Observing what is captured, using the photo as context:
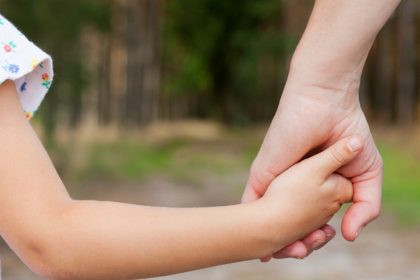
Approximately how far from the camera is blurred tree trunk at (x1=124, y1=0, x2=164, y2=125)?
17.2m

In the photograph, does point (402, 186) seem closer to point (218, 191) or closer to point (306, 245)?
point (218, 191)

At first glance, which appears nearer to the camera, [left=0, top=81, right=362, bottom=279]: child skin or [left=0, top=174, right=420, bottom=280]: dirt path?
[left=0, top=81, right=362, bottom=279]: child skin

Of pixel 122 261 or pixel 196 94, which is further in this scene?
pixel 196 94

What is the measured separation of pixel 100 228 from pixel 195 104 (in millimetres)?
25746

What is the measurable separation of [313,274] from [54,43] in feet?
17.0

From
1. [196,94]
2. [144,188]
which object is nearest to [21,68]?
[144,188]

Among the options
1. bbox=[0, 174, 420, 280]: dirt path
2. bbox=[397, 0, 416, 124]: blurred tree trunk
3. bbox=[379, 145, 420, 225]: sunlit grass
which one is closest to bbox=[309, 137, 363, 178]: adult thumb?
bbox=[0, 174, 420, 280]: dirt path

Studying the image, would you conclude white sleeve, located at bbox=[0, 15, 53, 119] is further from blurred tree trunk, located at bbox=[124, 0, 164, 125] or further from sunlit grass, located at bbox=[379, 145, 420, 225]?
blurred tree trunk, located at bbox=[124, 0, 164, 125]

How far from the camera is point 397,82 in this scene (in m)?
18.5

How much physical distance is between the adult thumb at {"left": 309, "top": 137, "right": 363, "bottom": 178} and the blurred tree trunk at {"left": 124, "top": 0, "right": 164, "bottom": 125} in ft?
51.4

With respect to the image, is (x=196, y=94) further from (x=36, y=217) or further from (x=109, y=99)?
(x=36, y=217)

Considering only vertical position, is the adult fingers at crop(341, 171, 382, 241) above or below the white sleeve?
below

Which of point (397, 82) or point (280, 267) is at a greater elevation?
point (397, 82)

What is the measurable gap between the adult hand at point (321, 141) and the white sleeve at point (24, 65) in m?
0.45
